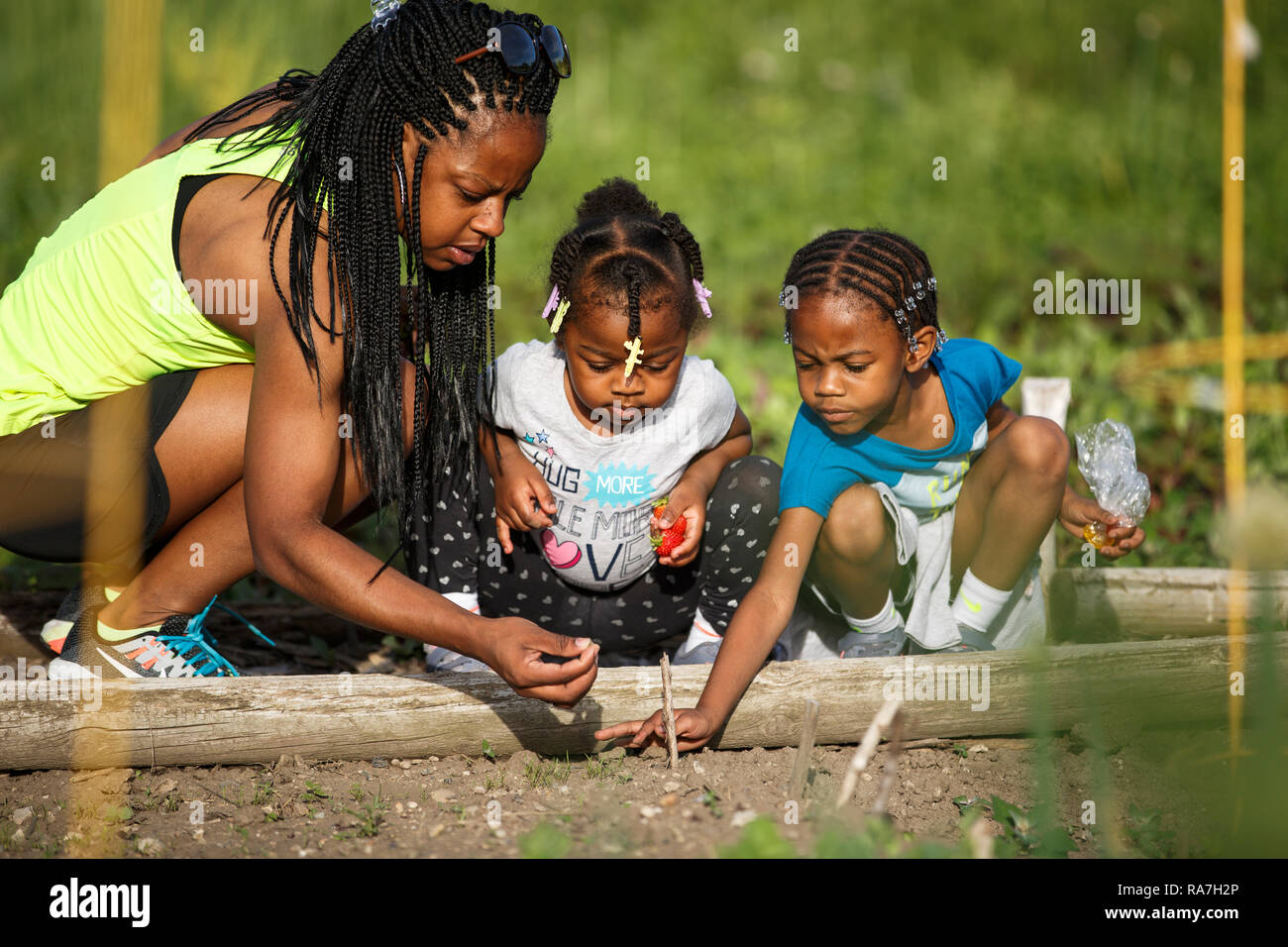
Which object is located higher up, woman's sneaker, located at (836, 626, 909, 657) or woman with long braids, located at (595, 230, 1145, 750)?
woman with long braids, located at (595, 230, 1145, 750)

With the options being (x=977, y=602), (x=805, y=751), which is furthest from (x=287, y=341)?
(x=977, y=602)

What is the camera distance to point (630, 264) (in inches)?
112

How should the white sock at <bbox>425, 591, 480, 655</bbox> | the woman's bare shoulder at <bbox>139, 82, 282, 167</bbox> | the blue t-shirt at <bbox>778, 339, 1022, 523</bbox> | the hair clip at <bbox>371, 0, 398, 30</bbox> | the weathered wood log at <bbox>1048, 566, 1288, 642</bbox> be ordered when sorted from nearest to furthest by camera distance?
the hair clip at <bbox>371, 0, 398, 30</bbox> < the woman's bare shoulder at <bbox>139, 82, 282, 167</bbox> < the blue t-shirt at <bbox>778, 339, 1022, 523</bbox> < the white sock at <bbox>425, 591, 480, 655</bbox> < the weathered wood log at <bbox>1048, 566, 1288, 642</bbox>

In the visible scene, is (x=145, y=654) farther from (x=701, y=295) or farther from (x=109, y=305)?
(x=701, y=295)

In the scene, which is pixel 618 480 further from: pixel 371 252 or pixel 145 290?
pixel 145 290

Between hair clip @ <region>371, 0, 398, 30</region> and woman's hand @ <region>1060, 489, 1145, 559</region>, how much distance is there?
6.65 feet

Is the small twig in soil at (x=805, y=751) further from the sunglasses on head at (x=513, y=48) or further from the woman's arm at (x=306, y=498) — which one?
the sunglasses on head at (x=513, y=48)

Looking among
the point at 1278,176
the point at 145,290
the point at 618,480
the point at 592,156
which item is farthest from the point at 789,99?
the point at 145,290

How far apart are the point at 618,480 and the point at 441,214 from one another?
2.68ft

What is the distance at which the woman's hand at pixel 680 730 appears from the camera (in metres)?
2.61

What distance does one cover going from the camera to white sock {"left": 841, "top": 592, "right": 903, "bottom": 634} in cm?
317

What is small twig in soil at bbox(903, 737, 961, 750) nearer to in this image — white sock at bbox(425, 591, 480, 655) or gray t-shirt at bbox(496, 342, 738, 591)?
gray t-shirt at bbox(496, 342, 738, 591)

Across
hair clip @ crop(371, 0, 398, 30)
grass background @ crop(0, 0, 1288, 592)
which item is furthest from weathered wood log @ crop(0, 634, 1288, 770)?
grass background @ crop(0, 0, 1288, 592)

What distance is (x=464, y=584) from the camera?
10.4ft
